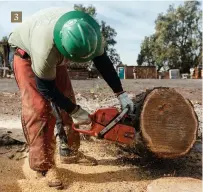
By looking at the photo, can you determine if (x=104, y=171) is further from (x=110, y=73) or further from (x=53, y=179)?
(x=110, y=73)

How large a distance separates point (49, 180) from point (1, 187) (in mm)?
417

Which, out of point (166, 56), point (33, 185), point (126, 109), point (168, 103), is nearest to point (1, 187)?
point (33, 185)

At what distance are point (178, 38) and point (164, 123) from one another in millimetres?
35779

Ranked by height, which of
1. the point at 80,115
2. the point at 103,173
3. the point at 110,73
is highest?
the point at 110,73

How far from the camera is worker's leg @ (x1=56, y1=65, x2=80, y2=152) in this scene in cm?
348

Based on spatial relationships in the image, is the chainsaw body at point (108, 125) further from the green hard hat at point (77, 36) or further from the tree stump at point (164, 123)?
the green hard hat at point (77, 36)

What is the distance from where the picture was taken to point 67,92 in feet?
11.5

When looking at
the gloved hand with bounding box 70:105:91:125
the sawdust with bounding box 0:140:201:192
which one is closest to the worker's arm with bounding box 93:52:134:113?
the gloved hand with bounding box 70:105:91:125

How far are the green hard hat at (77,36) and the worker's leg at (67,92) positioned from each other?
962 mm

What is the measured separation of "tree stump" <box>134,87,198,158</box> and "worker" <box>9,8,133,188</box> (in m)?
0.23

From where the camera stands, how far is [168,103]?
333cm

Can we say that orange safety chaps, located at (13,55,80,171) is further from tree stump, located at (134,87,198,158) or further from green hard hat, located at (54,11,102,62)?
tree stump, located at (134,87,198,158)

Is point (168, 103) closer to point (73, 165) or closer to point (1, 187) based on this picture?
point (73, 165)

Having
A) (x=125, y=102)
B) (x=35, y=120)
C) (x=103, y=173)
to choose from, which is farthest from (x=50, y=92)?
(x=103, y=173)
